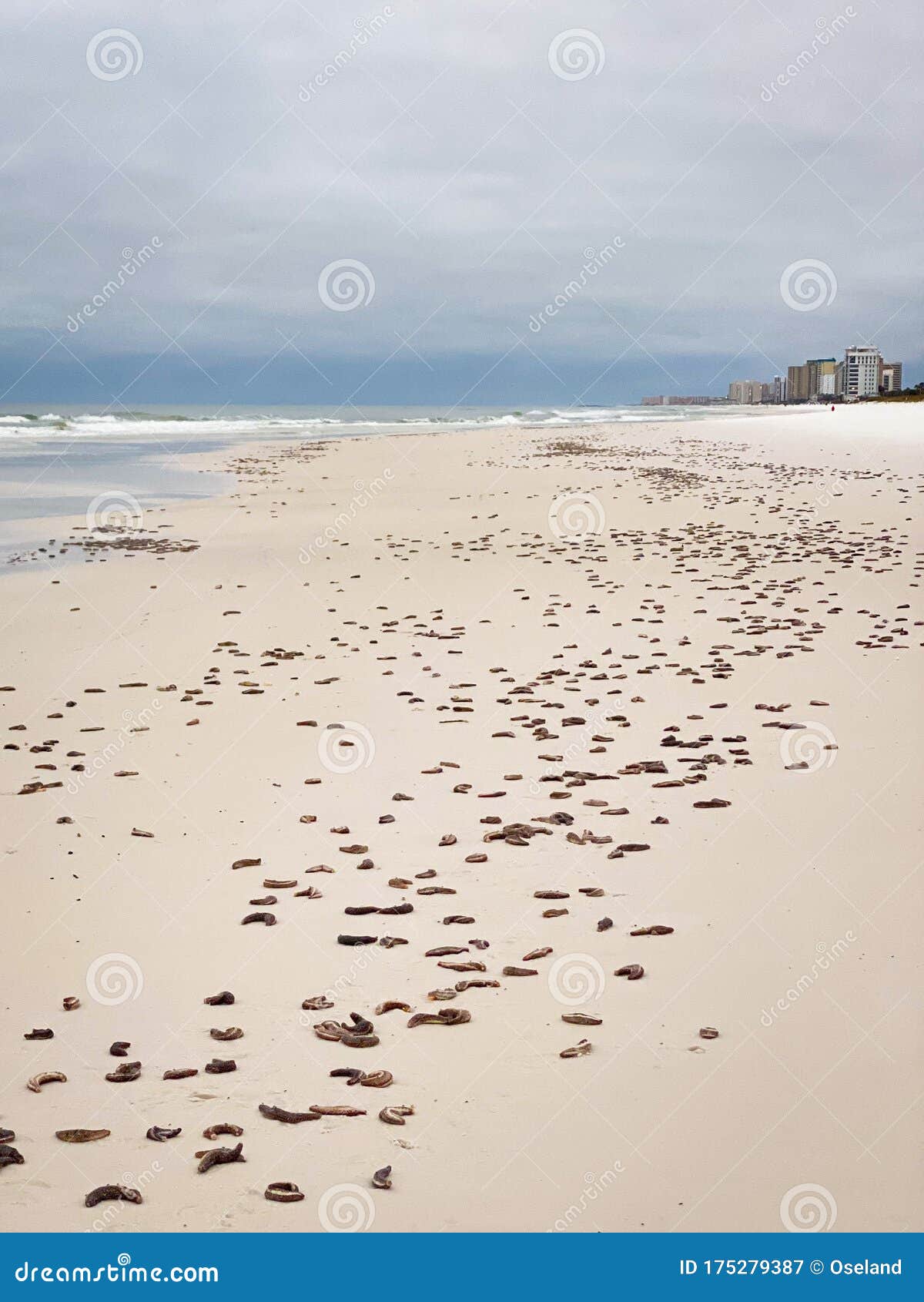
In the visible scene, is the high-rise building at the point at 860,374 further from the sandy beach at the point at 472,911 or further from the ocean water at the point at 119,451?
the sandy beach at the point at 472,911

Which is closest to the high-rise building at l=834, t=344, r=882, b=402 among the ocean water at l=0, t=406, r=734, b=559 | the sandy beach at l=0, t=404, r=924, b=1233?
the ocean water at l=0, t=406, r=734, b=559

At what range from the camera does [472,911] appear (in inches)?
207

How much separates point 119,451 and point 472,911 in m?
43.1

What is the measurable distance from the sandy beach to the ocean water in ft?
33.7

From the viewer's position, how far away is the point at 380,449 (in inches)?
1731

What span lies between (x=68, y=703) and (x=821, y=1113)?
7028 mm

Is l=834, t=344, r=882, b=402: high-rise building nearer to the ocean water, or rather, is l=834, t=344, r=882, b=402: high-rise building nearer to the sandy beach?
the ocean water

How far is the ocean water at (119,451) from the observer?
2511 centimetres

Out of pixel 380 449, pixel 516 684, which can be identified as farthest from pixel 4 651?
pixel 380 449

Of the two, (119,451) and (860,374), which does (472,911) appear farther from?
(860,374)

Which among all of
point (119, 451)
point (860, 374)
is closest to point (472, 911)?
point (119, 451)

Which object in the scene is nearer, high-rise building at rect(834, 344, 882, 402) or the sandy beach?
the sandy beach

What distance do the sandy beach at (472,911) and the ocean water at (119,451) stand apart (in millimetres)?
10268

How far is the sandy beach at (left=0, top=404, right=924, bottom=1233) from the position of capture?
3.52m
